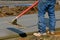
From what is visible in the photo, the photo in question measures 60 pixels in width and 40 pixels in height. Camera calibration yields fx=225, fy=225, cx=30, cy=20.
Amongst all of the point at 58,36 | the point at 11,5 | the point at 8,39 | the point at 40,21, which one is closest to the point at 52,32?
the point at 58,36

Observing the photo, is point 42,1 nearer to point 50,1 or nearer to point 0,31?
point 50,1

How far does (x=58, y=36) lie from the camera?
5797 mm

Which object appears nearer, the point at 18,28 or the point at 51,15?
the point at 51,15

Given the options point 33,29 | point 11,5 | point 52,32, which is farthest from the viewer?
point 11,5

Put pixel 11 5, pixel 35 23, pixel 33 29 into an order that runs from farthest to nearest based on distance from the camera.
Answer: pixel 11 5 < pixel 35 23 < pixel 33 29

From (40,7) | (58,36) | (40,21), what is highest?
(40,7)

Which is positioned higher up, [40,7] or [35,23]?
[40,7]

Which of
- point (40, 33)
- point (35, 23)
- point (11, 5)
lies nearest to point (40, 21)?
point (40, 33)

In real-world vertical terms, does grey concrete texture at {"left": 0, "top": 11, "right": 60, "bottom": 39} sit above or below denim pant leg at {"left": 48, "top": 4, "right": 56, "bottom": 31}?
below

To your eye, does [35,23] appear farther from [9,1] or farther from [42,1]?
[9,1]

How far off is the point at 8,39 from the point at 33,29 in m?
1.17

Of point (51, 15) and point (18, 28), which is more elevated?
point (51, 15)

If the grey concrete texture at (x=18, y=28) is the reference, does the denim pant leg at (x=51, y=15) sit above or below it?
above

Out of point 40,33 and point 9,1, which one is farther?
point 9,1
